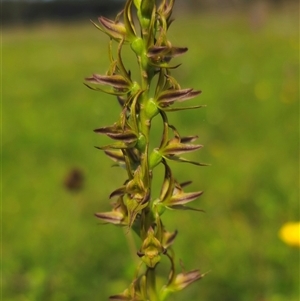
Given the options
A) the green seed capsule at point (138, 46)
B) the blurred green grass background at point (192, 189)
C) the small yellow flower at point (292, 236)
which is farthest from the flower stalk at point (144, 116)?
the blurred green grass background at point (192, 189)

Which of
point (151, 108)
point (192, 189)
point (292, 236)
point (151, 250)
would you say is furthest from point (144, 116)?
point (192, 189)

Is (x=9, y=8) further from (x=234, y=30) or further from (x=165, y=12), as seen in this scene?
(x=165, y=12)

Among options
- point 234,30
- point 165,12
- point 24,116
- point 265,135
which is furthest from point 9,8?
point 165,12

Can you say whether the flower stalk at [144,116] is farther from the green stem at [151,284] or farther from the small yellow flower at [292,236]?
the small yellow flower at [292,236]

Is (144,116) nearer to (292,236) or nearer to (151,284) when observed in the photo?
(151,284)

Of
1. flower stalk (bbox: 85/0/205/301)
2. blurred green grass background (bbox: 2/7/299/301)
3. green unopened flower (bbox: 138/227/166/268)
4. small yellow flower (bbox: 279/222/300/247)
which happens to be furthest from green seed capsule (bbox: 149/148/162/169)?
blurred green grass background (bbox: 2/7/299/301)

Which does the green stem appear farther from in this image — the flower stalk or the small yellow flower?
the small yellow flower
